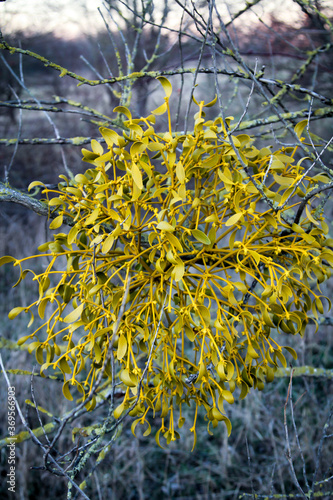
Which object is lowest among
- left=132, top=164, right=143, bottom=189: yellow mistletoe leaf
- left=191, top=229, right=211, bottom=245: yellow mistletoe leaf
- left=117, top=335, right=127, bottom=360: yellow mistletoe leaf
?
left=117, top=335, right=127, bottom=360: yellow mistletoe leaf

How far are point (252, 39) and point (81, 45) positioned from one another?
253cm

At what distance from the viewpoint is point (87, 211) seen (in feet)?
2.39

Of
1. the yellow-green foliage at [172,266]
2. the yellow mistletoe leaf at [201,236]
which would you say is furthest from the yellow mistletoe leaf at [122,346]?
the yellow mistletoe leaf at [201,236]

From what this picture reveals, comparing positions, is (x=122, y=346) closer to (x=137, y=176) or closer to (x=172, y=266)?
(x=172, y=266)

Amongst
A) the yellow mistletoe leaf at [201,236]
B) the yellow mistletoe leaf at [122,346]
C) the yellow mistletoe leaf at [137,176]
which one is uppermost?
the yellow mistletoe leaf at [137,176]

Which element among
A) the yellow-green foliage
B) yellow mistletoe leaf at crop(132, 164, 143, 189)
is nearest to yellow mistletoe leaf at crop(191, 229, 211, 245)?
the yellow-green foliage

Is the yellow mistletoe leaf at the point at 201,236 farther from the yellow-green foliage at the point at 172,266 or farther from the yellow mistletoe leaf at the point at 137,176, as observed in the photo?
the yellow mistletoe leaf at the point at 137,176

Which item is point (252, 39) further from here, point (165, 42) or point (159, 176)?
point (159, 176)

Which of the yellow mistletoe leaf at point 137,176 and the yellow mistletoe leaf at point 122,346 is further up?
the yellow mistletoe leaf at point 137,176

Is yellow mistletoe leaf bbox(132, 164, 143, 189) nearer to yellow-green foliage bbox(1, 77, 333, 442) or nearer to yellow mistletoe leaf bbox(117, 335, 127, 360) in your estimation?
yellow-green foliage bbox(1, 77, 333, 442)

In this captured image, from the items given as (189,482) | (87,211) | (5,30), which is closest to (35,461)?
(189,482)

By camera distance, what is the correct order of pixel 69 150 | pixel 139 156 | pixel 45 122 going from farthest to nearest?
pixel 45 122, pixel 69 150, pixel 139 156

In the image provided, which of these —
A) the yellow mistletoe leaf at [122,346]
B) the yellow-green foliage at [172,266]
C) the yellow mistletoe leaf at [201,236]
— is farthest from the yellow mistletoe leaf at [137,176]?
the yellow mistletoe leaf at [122,346]

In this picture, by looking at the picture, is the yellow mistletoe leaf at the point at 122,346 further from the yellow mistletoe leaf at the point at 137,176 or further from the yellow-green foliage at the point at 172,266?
the yellow mistletoe leaf at the point at 137,176
